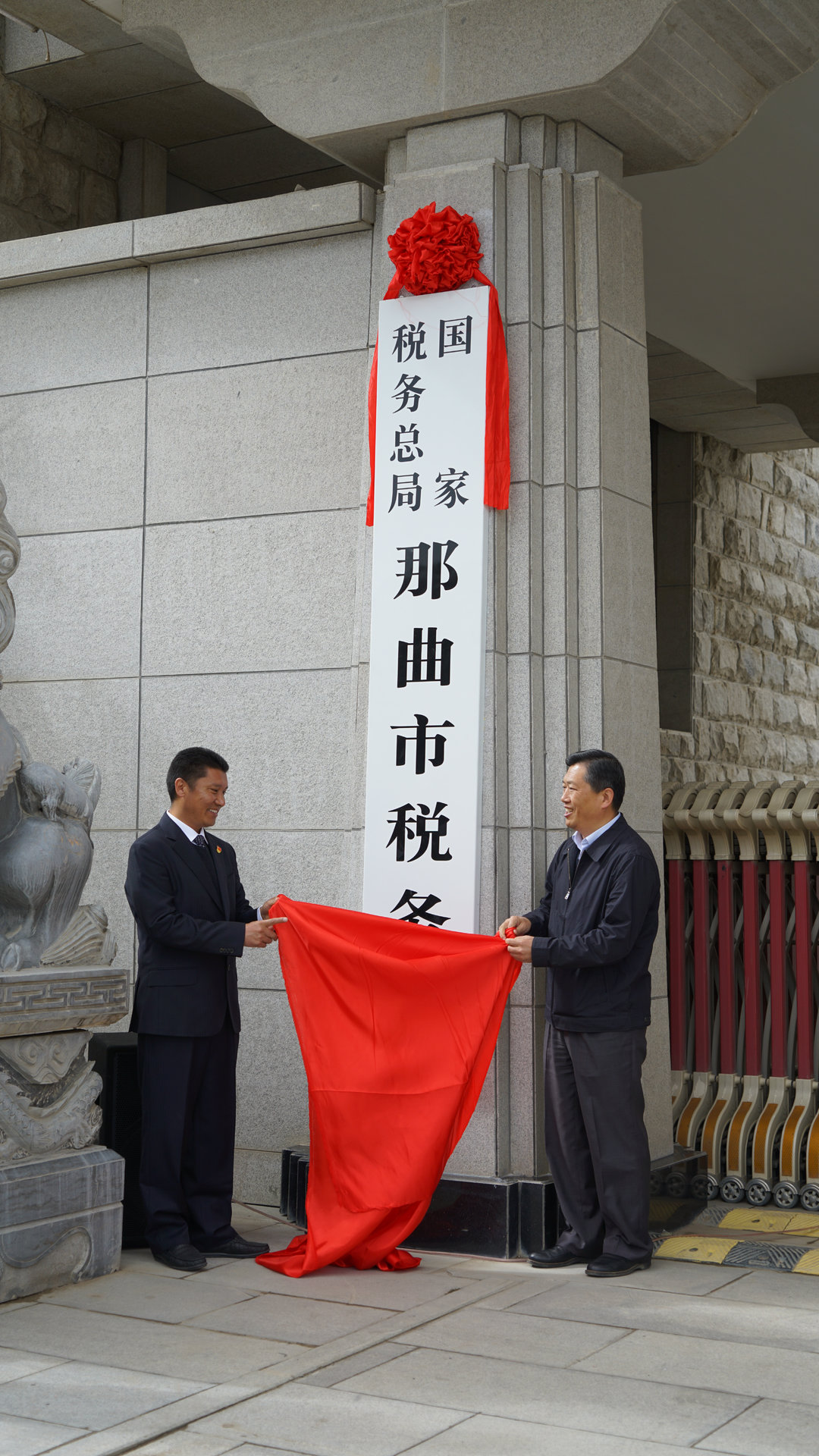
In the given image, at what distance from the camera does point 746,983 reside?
605cm

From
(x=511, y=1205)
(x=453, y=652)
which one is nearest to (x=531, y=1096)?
(x=511, y=1205)

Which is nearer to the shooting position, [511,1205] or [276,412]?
[511,1205]

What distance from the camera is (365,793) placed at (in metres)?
5.39

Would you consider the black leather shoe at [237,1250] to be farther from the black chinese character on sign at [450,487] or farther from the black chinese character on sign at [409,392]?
the black chinese character on sign at [409,392]

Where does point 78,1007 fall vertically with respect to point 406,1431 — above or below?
above

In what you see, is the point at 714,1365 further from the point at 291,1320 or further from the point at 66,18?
the point at 66,18

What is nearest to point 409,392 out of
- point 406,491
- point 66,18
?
point 406,491

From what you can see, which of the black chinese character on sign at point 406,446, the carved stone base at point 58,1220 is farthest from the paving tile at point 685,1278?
the black chinese character on sign at point 406,446

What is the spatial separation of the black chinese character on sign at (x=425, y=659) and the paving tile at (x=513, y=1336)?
6.76 feet

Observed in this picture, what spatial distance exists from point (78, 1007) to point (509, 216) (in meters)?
3.04

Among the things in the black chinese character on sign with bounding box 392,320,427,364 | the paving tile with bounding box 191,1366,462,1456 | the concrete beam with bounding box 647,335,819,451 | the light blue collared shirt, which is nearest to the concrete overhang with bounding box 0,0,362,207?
the black chinese character on sign with bounding box 392,320,427,364

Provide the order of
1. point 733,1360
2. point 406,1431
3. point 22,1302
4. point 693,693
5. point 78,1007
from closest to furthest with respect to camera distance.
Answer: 1. point 406,1431
2. point 733,1360
3. point 22,1302
4. point 78,1007
5. point 693,693

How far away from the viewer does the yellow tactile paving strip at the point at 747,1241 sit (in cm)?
487

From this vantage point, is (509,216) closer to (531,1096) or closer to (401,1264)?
(531,1096)
